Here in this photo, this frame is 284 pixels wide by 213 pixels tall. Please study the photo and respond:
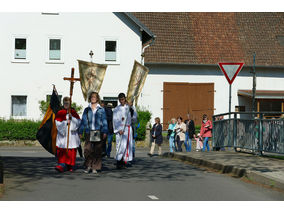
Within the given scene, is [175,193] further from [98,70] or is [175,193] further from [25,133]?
[25,133]

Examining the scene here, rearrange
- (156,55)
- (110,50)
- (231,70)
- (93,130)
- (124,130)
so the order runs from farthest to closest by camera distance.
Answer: (156,55)
(110,50)
(231,70)
(124,130)
(93,130)

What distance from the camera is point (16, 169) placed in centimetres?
1380

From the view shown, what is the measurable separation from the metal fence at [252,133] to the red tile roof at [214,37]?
52.5 ft

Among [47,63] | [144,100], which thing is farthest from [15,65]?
[144,100]

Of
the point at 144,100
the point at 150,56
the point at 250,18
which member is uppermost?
the point at 250,18

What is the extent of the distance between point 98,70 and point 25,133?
31.9 ft

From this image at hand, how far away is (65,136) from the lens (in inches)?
538

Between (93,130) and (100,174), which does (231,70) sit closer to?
(93,130)

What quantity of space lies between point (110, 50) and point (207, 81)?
22.1ft

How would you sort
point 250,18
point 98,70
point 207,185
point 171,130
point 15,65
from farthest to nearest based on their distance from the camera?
point 250,18
point 15,65
point 171,130
point 98,70
point 207,185

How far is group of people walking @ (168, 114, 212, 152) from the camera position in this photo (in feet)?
76.7

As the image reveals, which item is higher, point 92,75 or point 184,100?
point 92,75

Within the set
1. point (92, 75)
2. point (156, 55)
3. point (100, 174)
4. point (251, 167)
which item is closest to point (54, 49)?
point (156, 55)

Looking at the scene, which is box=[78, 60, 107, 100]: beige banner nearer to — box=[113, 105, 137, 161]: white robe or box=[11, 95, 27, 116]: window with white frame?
box=[113, 105, 137, 161]: white robe
